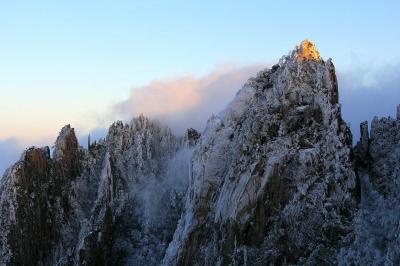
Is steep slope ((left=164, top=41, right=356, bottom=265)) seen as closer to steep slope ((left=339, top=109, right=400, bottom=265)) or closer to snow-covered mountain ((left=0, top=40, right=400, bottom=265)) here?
snow-covered mountain ((left=0, top=40, right=400, bottom=265))

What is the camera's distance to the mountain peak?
71.3m

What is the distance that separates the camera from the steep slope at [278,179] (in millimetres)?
62250

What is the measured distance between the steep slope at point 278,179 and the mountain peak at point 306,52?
0.11 metres

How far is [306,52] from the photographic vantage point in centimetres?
7200

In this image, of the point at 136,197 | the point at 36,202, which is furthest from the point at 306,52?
the point at 36,202

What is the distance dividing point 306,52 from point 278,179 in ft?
52.5

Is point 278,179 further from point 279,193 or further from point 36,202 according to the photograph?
point 36,202

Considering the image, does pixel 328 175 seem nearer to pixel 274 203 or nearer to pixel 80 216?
pixel 274 203

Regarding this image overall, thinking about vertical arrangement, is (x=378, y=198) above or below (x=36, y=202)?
below

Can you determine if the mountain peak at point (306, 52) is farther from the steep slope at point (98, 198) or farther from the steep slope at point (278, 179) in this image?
the steep slope at point (98, 198)

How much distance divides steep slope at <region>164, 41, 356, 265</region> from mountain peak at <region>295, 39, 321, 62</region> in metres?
0.11

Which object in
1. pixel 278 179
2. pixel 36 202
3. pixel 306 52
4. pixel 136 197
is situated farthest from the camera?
pixel 36 202

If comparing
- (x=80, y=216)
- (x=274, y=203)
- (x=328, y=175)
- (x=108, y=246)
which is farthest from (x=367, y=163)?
(x=80, y=216)

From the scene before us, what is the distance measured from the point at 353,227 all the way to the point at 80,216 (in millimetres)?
48886
